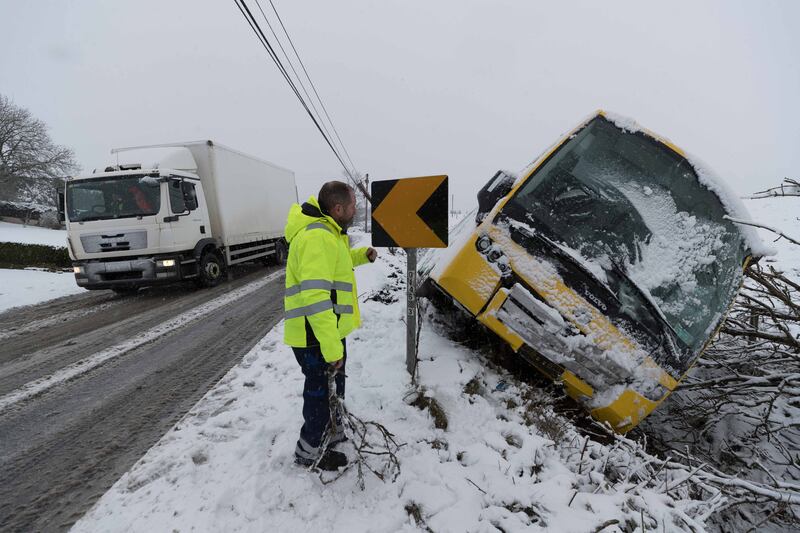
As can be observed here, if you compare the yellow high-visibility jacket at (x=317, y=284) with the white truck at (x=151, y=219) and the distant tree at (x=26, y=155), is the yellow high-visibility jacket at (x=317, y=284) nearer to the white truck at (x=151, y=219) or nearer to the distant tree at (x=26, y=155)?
the white truck at (x=151, y=219)

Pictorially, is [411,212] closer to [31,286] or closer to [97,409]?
[97,409]

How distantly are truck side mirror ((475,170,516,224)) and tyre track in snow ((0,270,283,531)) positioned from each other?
10.2 feet

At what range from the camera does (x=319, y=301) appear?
1.88 meters

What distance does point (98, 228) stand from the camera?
277 inches

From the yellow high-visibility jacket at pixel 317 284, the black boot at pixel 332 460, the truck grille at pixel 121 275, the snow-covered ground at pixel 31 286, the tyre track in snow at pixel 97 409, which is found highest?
the yellow high-visibility jacket at pixel 317 284

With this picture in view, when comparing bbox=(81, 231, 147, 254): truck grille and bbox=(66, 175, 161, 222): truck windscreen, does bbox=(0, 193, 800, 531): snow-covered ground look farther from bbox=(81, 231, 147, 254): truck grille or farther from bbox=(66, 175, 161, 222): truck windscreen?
bbox=(66, 175, 161, 222): truck windscreen

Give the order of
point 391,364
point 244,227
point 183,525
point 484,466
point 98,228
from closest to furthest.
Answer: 1. point 183,525
2. point 484,466
3. point 391,364
4. point 98,228
5. point 244,227

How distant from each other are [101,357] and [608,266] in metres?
5.56

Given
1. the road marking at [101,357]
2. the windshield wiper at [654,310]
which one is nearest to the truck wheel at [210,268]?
the road marking at [101,357]

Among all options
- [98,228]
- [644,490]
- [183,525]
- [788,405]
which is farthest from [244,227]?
[788,405]

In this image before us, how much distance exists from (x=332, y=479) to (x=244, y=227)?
9223mm

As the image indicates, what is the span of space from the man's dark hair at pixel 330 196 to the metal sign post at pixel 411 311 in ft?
2.48

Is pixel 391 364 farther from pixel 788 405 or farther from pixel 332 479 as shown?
pixel 788 405

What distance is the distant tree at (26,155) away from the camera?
32875 mm
